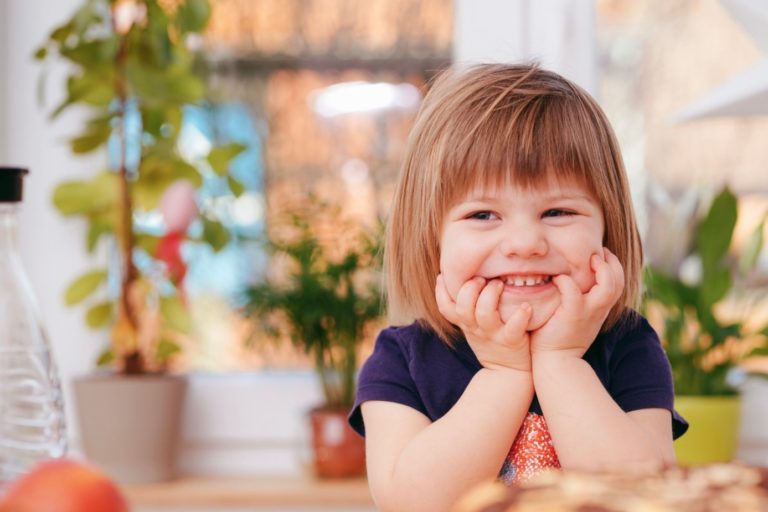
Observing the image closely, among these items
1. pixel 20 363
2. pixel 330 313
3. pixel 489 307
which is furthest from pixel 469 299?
pixel 330 313

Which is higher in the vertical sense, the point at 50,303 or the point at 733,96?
the point at 733,96

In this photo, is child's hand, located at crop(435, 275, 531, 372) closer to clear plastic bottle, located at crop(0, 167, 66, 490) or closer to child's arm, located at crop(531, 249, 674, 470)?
child's arm, located at crop(531, 249, 674, 470)

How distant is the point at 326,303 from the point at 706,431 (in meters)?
0.62

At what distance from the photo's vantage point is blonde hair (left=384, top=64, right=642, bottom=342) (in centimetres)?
79

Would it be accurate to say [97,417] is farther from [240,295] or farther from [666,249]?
[666,249]

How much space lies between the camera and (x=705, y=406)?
1382mm

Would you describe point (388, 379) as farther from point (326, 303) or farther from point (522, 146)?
point (326, 303)

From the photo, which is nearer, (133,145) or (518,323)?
(518,323)

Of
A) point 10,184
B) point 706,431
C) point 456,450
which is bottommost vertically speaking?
point 706,431

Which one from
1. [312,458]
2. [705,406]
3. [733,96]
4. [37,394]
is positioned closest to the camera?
[37,394]

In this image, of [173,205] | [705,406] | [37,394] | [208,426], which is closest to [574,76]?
[705,406]

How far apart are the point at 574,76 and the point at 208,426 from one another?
0.93 m

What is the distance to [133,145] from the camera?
167cm

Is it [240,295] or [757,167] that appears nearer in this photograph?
[240,295]
